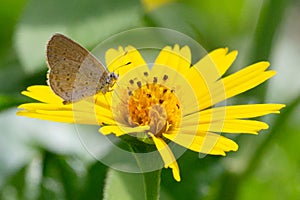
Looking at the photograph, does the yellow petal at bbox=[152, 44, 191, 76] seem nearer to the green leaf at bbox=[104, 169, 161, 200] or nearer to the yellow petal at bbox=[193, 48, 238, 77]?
the yellow petal at bbox=[193, 48, 238, 77]

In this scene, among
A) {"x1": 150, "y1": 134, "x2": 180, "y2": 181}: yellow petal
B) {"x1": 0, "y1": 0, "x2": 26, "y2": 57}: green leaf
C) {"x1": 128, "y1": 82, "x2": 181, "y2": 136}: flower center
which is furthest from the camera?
{"x1": 0, "y1": 0, "x2": 26, "y2": 57}: green leaf

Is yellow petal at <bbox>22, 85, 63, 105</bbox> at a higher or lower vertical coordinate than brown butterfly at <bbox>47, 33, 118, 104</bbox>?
lower

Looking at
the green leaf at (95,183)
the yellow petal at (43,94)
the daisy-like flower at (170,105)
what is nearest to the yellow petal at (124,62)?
the daisy-like flower at (170,105)

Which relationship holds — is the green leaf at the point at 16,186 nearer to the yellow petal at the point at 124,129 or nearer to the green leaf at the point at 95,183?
the green leaf at the point at 95,183

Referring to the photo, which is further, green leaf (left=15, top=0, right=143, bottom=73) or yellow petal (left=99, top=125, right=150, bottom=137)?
green leaf (left=15, top=0, right=143, bottom=73)

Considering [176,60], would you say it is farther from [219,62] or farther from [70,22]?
[70,22]

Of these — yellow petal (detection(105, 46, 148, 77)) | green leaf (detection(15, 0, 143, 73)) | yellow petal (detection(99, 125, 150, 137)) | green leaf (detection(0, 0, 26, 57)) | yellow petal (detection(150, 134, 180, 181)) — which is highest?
green leaf (detection(0, 0, 26, 57))

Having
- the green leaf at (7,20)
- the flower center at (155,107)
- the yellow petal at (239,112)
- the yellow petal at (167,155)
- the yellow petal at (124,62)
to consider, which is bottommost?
the yellow petal at (167,155)

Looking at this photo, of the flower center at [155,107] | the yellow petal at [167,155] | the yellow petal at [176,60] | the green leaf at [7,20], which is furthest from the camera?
the green leaf at [7,20]

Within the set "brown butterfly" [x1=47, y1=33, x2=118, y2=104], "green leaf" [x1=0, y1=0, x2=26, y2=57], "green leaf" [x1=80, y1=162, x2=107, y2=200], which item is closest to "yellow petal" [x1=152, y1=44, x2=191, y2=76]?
"brown butterfly" [x1=47, y1=33, x2=118, y2=104]
